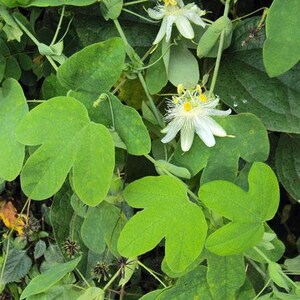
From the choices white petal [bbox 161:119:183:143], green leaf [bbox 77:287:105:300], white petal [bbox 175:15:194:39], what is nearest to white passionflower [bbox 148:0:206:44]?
white petal [bbox 175:15:194:39]

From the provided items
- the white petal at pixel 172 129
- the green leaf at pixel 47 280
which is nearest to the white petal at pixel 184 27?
the white petal at pixel 172 129

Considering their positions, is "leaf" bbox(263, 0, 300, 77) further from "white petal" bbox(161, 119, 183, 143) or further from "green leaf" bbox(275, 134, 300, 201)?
"green leaf" bbox(275, 134, 300, 201)

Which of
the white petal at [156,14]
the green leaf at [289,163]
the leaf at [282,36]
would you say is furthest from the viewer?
the green leaf at [289,163]

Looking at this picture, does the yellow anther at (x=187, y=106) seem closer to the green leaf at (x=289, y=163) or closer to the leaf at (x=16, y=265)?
the green leaf at (x=289, y=163)

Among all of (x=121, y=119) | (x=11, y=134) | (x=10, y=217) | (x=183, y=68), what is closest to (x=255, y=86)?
(x=183, y=68)

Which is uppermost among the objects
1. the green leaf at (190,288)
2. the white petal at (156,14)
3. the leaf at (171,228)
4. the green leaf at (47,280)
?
the white petal at (156,14)

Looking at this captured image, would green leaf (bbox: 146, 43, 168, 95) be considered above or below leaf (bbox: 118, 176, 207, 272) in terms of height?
A: above

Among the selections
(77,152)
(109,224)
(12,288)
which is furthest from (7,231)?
(77,152)

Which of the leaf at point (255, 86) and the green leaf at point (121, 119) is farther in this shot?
the leaf at point (255, 86)
